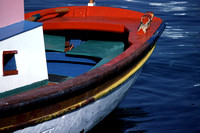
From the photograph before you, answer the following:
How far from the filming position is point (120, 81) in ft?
10.2

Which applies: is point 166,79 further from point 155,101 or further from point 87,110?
point 87,110

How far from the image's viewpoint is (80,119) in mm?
2717

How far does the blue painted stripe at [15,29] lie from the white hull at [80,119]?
0.82 meters

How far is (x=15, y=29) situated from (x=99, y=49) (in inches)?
74.2

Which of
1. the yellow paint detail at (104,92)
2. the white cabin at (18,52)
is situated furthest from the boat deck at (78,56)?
the white cabin at (18,52)

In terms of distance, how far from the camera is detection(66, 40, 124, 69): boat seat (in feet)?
13.5

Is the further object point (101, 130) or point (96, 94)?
point (101, 130)

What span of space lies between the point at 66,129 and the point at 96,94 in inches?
16.6

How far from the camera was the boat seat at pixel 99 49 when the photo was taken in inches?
162

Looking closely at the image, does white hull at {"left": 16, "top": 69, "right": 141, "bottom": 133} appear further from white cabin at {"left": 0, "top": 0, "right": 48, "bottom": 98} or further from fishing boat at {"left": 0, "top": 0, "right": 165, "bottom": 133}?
white cabin at {"left": 0, "top": 0, "right": 48, "bottom": 98}

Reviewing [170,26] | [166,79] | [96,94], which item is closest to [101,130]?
[96,94]

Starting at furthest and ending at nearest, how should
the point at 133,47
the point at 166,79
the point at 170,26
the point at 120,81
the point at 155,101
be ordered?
the point at 170,26 < the point at 166,79 < the point at 155,101 < the point at 133,47 < the point at 120,81

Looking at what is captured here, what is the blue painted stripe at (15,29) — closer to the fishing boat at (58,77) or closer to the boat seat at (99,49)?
the fishing boat at (58,77)

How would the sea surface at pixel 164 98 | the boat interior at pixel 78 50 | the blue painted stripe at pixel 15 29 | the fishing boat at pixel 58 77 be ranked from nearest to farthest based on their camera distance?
the fishing boat at pixel 58 77 < the blue painted stripe at pixel 15 29 < the boat interior at pixel 78 50 < the sea surface at pixel 164 98
